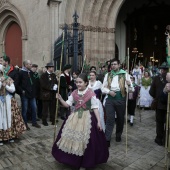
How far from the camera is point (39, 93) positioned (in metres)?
7.16

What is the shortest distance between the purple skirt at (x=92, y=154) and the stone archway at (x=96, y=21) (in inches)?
309

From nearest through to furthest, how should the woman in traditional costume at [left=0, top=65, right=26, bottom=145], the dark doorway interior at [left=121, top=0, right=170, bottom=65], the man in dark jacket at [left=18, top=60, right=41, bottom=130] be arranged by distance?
the woman in traditional costume at [left=0, top=65, right=26, bottom=145], the man in dark jacket at [left=18, top=60, right=41, bottom=130], the dark doorway interior at [left=121, top=0, right=170, bottom=65]

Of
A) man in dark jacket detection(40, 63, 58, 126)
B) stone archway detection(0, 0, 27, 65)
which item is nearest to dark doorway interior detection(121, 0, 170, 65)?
stone archway detection(0, 0, 27, 65)

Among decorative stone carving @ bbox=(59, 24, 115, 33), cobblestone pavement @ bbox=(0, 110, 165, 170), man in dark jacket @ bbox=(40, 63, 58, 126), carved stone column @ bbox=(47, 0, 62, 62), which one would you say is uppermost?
carved stone column @ bbox=(47, 0, 62, 62)

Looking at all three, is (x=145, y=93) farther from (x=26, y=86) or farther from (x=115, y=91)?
(x=26, y=86)

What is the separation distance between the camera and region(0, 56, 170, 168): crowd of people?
371cm

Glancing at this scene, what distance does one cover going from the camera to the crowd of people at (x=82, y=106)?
3705 mm

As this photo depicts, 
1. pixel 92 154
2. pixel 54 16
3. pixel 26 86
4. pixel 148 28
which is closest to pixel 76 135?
pixel 92 154

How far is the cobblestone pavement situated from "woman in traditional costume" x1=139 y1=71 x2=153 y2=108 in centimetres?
333

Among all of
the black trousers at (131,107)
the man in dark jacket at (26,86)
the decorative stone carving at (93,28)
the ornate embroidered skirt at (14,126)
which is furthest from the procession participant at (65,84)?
the decorative stone carving at (93,28)

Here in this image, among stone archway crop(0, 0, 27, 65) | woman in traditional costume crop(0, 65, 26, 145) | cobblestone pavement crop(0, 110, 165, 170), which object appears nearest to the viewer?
cobblestone pavement crop(0, 110, 165, 170)

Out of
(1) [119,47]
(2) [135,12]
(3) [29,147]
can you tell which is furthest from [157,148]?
(2) [135,12]

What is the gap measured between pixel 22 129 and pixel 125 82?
2575 mm

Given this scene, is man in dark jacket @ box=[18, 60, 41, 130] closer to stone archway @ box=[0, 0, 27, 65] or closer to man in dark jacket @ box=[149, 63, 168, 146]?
man in dark jacket @ box=[149, 63, 168, 146]
